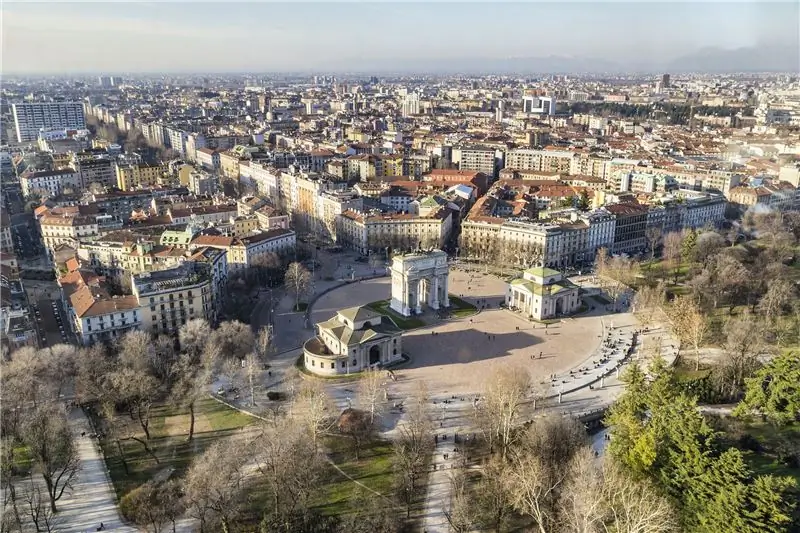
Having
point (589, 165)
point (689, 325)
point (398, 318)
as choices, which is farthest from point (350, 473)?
point (589, 165)

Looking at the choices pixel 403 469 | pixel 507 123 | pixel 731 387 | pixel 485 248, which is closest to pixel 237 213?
pixel 485 248

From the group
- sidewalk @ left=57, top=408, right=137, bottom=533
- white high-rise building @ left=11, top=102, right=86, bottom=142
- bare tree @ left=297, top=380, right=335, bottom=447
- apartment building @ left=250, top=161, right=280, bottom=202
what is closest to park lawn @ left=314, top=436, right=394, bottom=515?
bare tree @ left=297, top=380, right=335, bottom=447

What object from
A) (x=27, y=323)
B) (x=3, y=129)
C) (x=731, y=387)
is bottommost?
(x=731, y=387)

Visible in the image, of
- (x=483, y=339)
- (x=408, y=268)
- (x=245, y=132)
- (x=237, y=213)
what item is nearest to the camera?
(x=483, y=339)

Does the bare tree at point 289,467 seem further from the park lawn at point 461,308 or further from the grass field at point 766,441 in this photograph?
the park lawn at point 461,308

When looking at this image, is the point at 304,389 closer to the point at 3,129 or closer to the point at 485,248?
the point at 485,248

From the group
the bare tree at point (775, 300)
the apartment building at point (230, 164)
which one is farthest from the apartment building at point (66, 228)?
the bare tree at point (775, 300)
